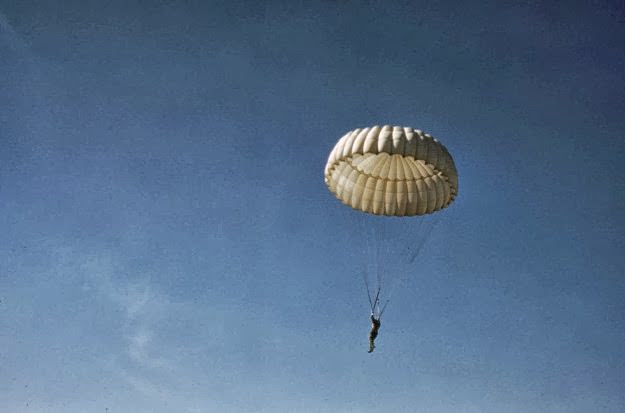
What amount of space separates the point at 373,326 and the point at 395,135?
8509 mm

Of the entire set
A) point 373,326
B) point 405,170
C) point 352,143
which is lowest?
point 373,326

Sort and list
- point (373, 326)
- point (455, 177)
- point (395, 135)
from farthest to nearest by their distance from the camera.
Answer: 1. point (373, 326)
2. point (455, 177)
3. point (395, 135)

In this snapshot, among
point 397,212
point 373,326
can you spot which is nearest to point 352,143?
point 397,212

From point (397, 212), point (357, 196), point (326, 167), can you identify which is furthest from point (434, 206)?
point (326, 167)

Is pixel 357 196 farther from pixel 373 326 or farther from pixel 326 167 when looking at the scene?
pixel 373 326

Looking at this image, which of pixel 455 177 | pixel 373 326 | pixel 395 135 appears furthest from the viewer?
pixel 373 326

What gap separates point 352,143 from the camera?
2225 centimetres

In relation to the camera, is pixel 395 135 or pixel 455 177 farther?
pixel 455 177

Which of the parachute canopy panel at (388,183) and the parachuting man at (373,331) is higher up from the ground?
the parachute canopy panel at (388,183)

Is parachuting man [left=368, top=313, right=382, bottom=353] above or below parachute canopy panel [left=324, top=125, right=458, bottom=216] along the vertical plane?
below

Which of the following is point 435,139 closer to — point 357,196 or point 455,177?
point 455,177

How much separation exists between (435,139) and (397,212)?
4.42 meters

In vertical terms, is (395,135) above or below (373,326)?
above

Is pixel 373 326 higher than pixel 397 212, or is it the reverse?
pixel 397 212
